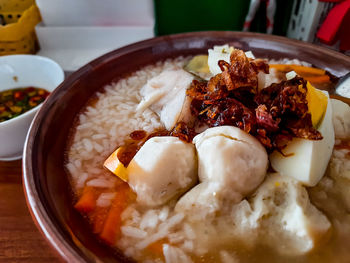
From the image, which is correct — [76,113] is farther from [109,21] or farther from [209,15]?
[209,15]

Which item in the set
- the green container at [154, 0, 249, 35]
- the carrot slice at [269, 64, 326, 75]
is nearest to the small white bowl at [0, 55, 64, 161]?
the green container at [154, 0, 249, 35]

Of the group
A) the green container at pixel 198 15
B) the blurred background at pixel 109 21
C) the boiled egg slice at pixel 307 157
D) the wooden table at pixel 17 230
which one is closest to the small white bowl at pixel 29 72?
the blurred background at pixel 109 21

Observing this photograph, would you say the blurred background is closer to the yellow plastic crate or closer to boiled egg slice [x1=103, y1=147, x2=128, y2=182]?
the yellow plastic crate

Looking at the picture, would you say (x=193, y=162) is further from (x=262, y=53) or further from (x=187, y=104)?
(x=262, y=53)

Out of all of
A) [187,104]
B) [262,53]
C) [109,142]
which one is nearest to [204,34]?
[262,53]

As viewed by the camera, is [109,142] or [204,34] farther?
[204,34]

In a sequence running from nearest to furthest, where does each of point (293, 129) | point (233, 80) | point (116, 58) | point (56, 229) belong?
point (56, 229), point (293, 129), point (233, 80), point (116, 58)

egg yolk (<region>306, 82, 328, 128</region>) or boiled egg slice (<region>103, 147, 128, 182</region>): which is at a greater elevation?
egg yolk (<region>306, 82, 328, 128</region>)
